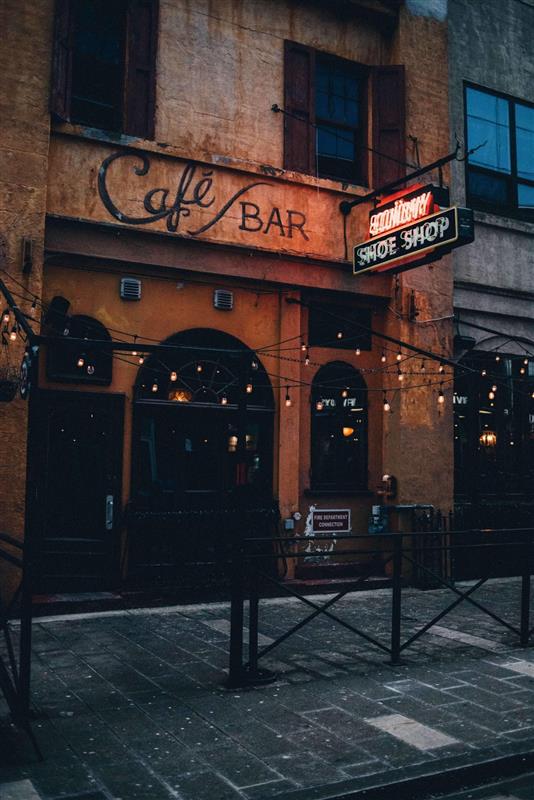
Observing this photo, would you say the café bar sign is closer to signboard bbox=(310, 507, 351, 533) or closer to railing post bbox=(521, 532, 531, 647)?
signboard bbox=(310, 507, 351, 533)

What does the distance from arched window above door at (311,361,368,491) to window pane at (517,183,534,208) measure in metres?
5.32

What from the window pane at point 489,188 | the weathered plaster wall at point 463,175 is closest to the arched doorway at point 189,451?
the weathered plaster wall at point 463,175

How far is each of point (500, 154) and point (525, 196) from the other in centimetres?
98

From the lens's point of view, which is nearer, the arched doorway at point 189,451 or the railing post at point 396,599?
the railing post at point 396,599

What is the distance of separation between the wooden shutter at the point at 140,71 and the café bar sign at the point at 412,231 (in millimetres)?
3689

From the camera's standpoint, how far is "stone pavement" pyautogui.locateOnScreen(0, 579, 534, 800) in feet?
15.9

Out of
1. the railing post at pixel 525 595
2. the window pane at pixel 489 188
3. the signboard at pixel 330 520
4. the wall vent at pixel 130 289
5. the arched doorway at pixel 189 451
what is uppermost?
the window pane at pixel 489 188

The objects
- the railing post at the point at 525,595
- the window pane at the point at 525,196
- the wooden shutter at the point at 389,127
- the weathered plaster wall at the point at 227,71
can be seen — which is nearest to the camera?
the railing post at the point at 525,595

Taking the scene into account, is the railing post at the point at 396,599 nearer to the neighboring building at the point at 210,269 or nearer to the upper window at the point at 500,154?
the neighboring building at the point at 210,269

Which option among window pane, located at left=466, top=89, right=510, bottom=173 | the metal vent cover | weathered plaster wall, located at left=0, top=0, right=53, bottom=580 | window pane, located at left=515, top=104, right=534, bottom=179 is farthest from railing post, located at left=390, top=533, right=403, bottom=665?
window pane, located at left=515, top=104, right=534, bottom=179

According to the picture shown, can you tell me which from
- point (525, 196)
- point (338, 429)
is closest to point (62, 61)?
point (338, 429)

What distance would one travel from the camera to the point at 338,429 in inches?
473

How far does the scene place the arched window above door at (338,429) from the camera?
11.8 m

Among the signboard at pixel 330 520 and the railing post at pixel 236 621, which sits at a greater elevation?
the signboard at pixel 330 520
